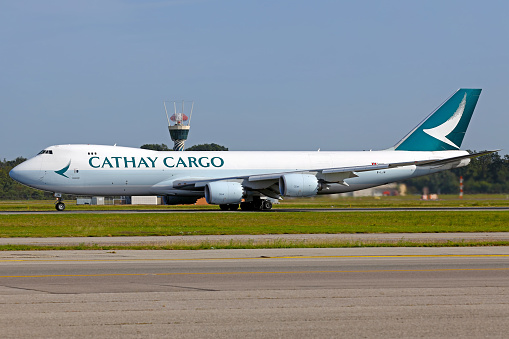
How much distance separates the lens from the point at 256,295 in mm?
11672

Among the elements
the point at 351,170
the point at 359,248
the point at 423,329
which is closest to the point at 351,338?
the point at 423,329

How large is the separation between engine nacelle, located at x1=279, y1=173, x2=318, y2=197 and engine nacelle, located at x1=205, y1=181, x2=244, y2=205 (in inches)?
109

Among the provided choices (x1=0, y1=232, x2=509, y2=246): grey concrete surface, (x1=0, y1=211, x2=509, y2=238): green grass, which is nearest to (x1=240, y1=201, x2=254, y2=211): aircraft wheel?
(x1=0, y1=211, x2=509, y2=238): green grass

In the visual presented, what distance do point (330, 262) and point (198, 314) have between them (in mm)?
7363

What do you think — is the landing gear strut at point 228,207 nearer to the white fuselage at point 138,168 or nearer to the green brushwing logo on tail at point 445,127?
the white fuselage at point 138,168

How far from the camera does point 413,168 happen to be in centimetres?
5250

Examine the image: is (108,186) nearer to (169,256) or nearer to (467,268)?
(169,256)

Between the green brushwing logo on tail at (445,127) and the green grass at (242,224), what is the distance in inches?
549

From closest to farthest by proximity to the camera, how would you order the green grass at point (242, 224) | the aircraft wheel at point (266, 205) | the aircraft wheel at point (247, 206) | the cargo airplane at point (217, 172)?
the green grass at point (242, 224)
the cargo airplane at point (217, 172)
the aircraft wheel at point (266, 205)
the aircraft wheel at point (247, 206)

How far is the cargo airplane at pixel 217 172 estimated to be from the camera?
4612cm

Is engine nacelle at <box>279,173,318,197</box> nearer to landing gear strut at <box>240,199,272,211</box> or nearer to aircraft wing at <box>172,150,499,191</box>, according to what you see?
aircraft wing at <box>172,150,499,191</box>

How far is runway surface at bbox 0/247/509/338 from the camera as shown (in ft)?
29.9

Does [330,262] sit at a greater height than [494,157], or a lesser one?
lesser

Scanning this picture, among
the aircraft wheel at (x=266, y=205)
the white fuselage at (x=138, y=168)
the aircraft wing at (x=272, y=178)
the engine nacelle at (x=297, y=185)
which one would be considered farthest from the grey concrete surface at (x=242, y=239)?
the white fuselage at (x=138, y=168)
